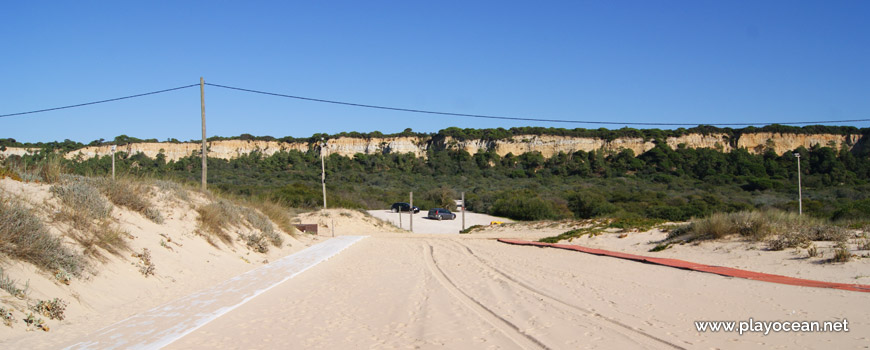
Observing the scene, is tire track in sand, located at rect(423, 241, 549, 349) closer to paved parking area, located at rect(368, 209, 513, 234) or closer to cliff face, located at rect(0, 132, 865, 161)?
paved parking area, located at rect(368, 209, 513, 234)

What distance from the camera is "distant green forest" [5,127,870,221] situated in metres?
46.6

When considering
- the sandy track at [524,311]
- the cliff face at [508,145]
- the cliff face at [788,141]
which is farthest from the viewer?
the cliff face at [508,145]

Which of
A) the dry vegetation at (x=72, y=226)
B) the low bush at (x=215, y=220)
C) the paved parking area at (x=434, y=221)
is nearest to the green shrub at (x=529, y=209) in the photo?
the paved parking area at (x=434, y=221)

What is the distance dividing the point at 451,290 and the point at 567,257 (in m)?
7.18

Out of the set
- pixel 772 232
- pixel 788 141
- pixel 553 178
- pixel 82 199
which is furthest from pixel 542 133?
pixel 82 199

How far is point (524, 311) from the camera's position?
7.84m

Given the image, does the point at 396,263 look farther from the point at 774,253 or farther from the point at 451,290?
the point at 774,253

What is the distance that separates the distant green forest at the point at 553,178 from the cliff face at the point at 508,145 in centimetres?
236

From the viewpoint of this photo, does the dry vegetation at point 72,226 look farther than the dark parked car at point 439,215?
No

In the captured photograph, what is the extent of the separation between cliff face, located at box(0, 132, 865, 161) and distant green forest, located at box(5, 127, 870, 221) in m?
2.36

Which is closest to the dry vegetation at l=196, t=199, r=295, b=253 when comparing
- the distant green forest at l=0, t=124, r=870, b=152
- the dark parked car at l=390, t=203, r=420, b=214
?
the dark parked car at l=390, t=203, r=420, b=214

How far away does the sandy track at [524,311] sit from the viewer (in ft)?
19.9

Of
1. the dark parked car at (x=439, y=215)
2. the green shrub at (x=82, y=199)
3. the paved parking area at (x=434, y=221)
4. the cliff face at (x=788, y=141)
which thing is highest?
the cliff face at (x=788, y=141)

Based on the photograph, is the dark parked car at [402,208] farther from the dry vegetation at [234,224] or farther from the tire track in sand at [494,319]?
the tire track in sand at [494,319]
